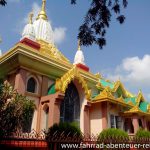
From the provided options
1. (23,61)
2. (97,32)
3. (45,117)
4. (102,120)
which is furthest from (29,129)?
(97,32)

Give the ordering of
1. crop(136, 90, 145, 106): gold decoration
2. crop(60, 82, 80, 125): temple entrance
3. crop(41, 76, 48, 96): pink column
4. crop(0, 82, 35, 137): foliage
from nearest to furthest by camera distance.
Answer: crop(0, 82, 35, 137): foliage < crop(41, 76, 48, 96): pink column < crop(60, 82, 80, 125): temple entrance < crop(136, 90, 145, 106): gold decoration

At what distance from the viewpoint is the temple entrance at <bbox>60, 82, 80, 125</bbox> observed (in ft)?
51.0

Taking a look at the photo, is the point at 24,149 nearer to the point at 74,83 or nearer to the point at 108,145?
the point at 108,145

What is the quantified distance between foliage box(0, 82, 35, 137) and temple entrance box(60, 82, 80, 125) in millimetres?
5889

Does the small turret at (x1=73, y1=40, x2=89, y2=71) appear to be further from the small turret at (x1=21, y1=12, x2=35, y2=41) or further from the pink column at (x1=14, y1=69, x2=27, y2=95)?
the pink column at (x1=14, y1=69, x2=27, y2=95)

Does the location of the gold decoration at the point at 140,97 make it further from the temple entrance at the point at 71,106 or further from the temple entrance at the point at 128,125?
the temple entrance at the point at 71,106

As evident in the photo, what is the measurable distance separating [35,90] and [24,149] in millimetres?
7127

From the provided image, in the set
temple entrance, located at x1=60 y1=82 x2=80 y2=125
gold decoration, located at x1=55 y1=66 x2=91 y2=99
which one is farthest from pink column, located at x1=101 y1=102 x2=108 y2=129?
temple entrance, located at x1=60 y1=82 x2=80 y2=125

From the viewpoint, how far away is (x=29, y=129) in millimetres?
13648

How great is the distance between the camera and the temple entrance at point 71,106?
1553cm

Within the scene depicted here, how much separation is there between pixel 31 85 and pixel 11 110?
611cm

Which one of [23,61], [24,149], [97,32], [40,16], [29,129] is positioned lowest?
[24,149]

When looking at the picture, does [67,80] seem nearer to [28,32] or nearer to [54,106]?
[54,106]

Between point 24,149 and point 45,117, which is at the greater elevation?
point 45,117
